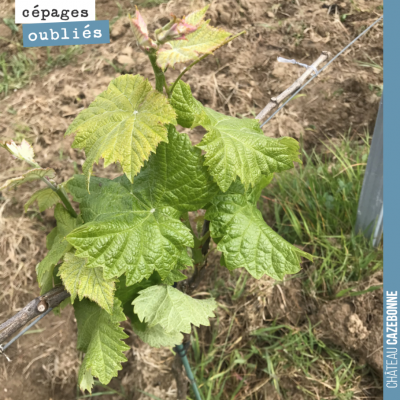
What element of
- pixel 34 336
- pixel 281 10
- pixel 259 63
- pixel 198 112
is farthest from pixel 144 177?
pixel 281 10

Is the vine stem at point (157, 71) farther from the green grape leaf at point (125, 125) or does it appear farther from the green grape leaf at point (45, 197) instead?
the green grape leaf at point (45, 197)

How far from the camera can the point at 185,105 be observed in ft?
2.81

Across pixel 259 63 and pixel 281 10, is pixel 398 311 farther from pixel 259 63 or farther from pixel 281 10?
pixel 281 10

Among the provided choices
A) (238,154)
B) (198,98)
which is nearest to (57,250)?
(238,154)

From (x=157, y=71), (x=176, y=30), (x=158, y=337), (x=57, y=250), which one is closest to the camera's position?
(x=176, y=30)

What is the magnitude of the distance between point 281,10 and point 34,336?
269 centimetres

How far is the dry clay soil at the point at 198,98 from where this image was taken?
1.95 meters

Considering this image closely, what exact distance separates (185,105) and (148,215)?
0.85 feet

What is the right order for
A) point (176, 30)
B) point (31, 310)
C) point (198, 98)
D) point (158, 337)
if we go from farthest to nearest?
point (198, 98) < point (158, 337) < point (31, 310) < point (176, 30)

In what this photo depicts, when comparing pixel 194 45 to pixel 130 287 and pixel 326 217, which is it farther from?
pixel 326 217

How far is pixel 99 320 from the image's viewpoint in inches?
39.9

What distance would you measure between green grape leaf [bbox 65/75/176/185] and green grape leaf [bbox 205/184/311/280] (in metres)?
0.27

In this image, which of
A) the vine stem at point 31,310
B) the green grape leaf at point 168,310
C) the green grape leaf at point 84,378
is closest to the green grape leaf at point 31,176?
the vine stem at point 31,310

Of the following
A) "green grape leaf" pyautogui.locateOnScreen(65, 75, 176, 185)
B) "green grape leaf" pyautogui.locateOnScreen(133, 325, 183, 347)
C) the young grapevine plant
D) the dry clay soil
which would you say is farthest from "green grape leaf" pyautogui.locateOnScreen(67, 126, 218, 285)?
the dry clay soil
